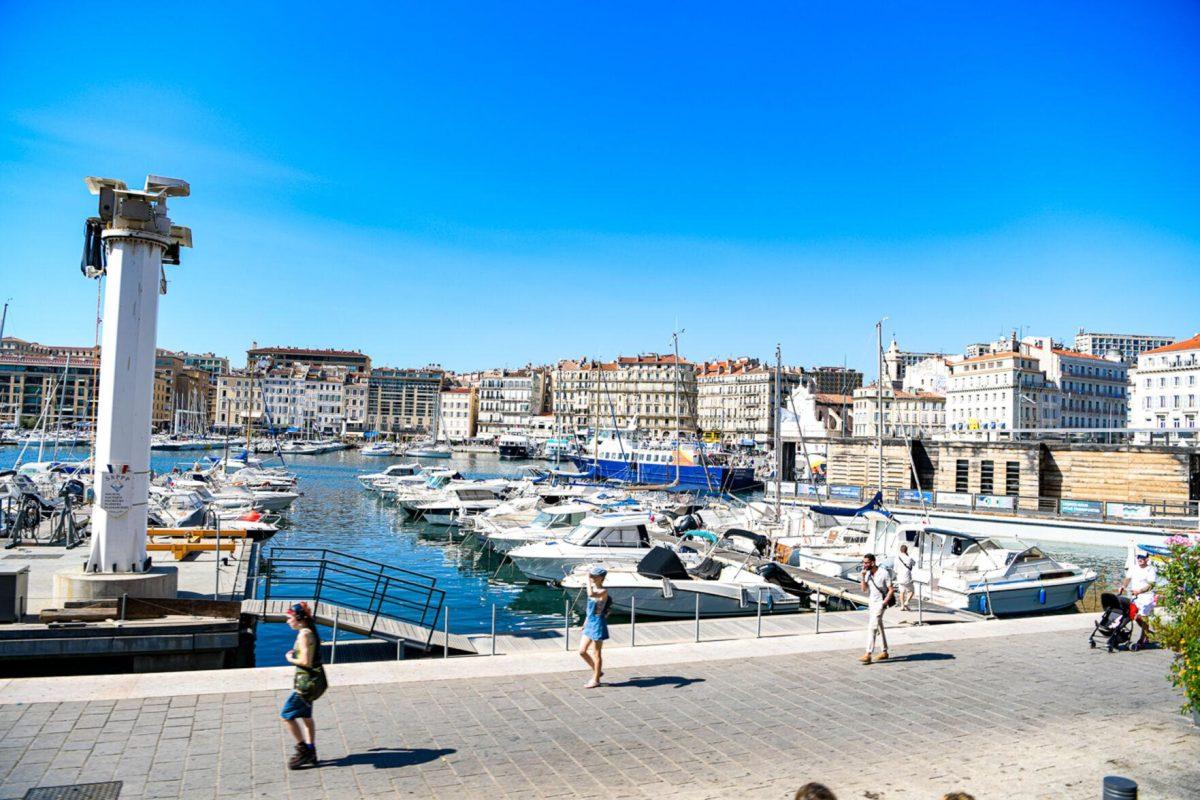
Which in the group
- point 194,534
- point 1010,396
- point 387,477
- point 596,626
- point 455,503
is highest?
point 1010,396

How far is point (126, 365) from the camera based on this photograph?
561 inches

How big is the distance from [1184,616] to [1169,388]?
93.5 metres

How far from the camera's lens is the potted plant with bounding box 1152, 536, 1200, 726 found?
946 cm

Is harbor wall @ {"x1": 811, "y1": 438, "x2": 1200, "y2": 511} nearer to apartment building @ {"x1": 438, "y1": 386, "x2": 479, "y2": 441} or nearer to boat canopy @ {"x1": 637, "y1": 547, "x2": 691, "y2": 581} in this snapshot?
boat canopy @ {"x1": 637, "y1": 547, "x2": 691, "y2": 581}

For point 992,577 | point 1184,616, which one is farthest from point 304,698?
point 992,577

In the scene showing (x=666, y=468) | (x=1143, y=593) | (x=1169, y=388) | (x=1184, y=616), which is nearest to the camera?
(x=1184, y=616)

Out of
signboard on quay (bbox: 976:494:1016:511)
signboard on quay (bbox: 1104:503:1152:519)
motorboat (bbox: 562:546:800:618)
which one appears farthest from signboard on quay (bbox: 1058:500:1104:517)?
motorboat (bbox: 562:546:800:618)

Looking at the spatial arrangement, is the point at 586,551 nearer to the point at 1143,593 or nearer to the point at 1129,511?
the point at 1143,593

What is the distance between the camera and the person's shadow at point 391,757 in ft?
29.3

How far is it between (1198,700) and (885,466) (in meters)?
55.0

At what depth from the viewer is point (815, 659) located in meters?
14.2

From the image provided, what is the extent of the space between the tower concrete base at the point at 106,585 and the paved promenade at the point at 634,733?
2.66m

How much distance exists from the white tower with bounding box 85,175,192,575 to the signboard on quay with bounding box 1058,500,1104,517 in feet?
145

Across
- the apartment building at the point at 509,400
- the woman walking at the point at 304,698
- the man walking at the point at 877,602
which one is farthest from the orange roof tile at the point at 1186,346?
the apartment building at the point at 509,400
